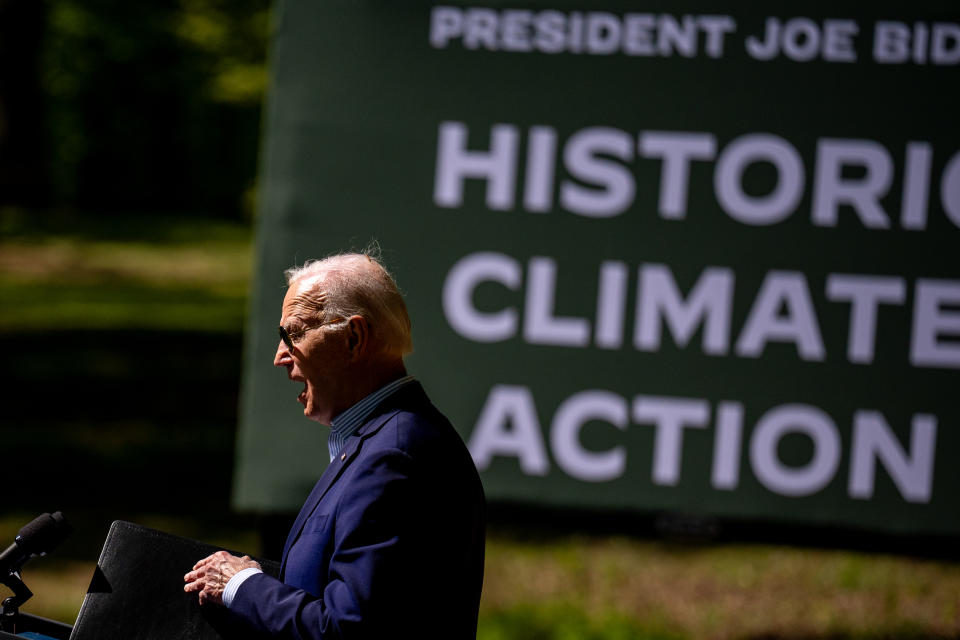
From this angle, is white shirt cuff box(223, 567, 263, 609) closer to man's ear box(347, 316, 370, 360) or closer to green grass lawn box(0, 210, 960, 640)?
man's ear box(347, 316, 370, 360)

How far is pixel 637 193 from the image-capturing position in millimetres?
4543

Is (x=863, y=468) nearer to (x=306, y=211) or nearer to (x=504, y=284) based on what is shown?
(x=504, y=284)

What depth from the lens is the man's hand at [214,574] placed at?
231 cm

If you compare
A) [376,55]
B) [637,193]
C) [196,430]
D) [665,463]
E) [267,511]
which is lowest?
[196,430]

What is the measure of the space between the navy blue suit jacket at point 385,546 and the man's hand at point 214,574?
0.22ft

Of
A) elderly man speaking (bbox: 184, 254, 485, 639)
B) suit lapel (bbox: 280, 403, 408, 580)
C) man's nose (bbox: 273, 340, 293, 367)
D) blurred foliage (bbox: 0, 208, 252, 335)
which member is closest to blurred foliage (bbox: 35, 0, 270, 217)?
blurred foliage (bbox: 0, 208, 252, 335)

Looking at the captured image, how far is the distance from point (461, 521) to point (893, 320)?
2.64m

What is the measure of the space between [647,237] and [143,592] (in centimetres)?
263

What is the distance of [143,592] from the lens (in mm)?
2418

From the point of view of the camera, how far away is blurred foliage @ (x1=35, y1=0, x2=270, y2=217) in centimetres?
1819

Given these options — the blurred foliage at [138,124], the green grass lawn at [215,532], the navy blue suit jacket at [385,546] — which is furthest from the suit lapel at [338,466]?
the blurred foliage at [138,124]

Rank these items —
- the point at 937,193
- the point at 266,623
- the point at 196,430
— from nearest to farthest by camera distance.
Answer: the point at 266,623, the point at 937,193, the point at 196,430

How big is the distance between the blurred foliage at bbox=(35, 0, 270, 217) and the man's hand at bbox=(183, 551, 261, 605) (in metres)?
15.0

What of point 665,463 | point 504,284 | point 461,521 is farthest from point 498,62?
point 461,521
